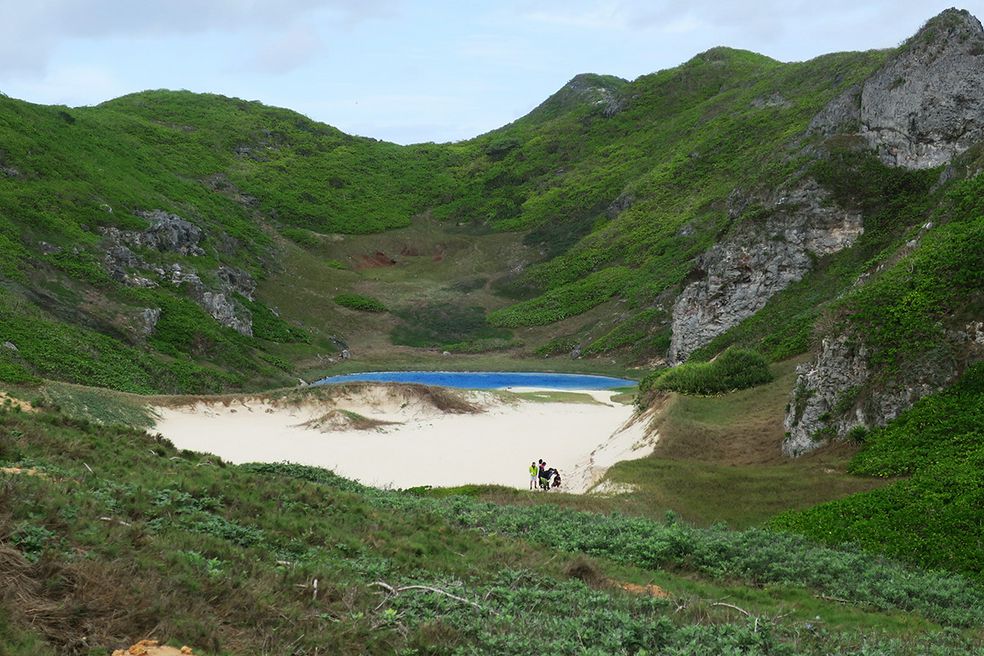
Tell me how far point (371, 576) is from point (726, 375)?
88.1 feet

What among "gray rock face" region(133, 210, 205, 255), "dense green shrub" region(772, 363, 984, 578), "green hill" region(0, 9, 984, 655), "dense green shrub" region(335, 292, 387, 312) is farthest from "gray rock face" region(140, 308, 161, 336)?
"dense green shrub" region(772, 363, 984, 578)

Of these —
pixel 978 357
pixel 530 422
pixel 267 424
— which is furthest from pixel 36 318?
pixel 978 357

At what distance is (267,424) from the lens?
4038 cm

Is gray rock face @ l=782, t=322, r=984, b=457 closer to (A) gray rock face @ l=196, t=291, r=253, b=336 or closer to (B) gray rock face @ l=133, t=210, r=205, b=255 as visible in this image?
(A) gray rock face @ l=196, t=291, r=253, b=336

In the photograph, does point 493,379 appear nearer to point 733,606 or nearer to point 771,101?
point 733,606

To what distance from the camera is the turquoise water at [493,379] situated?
222ft

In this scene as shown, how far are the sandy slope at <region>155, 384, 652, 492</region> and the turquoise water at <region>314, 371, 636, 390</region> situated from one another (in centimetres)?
1789

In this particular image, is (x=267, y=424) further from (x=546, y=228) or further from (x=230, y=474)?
(x=546, y=228)

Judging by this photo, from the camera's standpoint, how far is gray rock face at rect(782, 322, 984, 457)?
2156 centimetres

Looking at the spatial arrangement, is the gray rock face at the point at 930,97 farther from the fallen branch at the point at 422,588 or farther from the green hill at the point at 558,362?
the fallen branch at the point at 422,588

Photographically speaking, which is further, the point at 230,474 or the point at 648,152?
the point at 648,152

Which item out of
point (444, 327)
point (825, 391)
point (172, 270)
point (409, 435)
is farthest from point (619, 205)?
point (825, 391)

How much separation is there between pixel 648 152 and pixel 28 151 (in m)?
92.0

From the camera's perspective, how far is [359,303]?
95312mm
